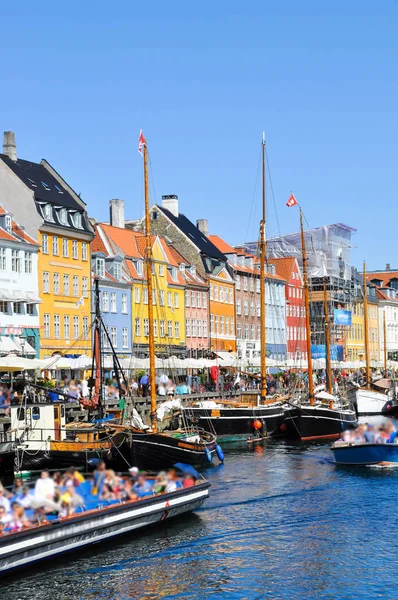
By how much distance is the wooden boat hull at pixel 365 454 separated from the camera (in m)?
43.9

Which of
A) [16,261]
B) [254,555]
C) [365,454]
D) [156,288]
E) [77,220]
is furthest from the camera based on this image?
[156,288]

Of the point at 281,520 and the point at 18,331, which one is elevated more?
the point at 18,331

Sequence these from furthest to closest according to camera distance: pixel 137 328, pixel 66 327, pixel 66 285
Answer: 1. pixel 137 328
2. pixel 66 285
3. pixel 66 327

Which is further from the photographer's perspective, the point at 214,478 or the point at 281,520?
the point at 214,478

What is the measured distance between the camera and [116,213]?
92625 mm

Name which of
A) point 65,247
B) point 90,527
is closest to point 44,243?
point 65,247

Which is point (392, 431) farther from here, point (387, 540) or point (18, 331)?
point (18, 331)

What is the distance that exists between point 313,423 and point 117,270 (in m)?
27.9

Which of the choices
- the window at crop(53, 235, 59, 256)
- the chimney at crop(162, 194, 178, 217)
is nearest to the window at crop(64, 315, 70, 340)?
the window at crop(53, 235, 59, 256)

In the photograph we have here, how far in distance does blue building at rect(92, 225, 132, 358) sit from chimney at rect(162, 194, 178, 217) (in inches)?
772

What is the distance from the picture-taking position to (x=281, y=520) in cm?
3173

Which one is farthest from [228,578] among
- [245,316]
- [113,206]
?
[245,316]

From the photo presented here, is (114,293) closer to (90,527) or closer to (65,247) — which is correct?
(65,247)

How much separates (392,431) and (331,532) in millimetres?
15762
